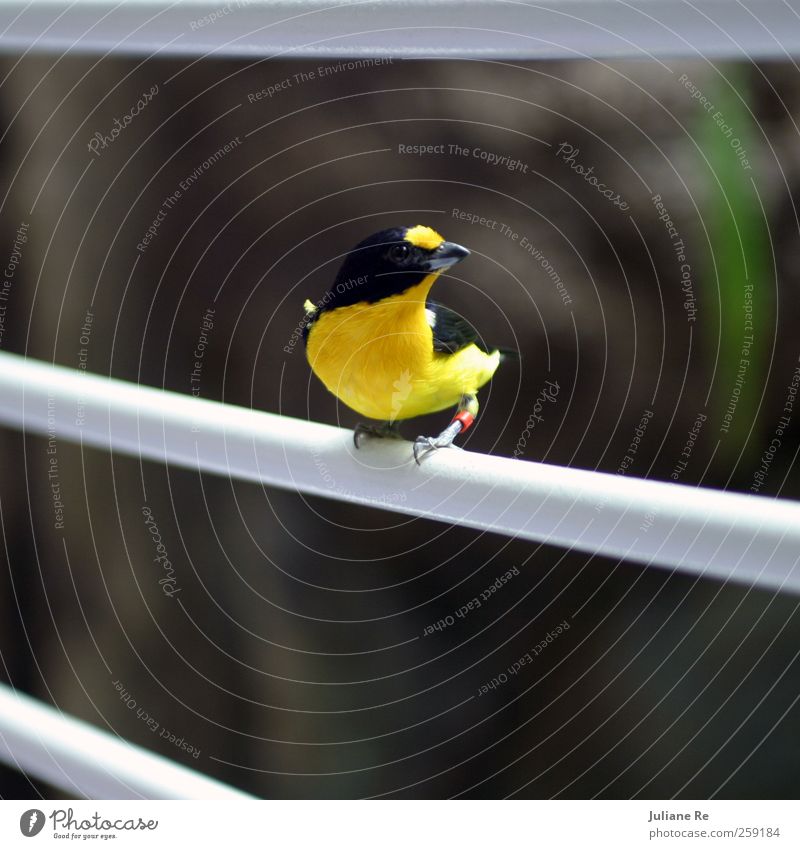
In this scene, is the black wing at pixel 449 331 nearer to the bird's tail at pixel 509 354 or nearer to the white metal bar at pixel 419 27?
the bird's tail at pixel 509 354

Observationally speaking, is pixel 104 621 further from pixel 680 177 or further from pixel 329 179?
pixel 680 177

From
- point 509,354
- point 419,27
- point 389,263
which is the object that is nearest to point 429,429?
point 509,354

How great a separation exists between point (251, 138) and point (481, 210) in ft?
0.66

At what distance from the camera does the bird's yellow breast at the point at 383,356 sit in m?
0.59

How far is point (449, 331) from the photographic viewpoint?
621 mm

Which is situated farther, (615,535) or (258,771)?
(258,771)

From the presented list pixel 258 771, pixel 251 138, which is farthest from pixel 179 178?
pixel 258 771

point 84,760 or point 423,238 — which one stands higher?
point 423,238

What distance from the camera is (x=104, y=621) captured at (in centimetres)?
71

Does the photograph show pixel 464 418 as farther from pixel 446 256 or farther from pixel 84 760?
pixel 84 760

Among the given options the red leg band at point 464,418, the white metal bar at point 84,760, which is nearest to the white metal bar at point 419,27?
the red leg band at point 464,418

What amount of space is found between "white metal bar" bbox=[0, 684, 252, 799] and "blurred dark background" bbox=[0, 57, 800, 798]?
0.06 ft

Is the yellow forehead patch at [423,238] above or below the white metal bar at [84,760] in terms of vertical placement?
above

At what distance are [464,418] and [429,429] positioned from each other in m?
0.15
